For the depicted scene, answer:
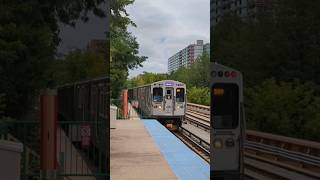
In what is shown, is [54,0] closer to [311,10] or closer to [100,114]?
[100,114]

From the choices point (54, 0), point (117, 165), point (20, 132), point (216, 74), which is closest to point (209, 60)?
point (216, 74)

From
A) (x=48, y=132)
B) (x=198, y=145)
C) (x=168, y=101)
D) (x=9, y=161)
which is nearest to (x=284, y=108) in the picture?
(x=168, y=101)

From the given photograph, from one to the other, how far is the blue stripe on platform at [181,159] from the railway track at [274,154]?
0.74 ft

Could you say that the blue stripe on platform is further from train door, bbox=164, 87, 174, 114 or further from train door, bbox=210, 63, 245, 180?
train door, bbox=164, 87, 174, 114

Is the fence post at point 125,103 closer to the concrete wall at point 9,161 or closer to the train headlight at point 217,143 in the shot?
the train headlight at point 217,143

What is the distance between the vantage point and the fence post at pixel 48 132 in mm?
2465

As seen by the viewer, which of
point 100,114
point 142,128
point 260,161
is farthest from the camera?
point 260,161

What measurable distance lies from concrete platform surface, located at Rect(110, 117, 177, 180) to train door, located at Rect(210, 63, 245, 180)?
34cm

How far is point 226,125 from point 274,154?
2479mm

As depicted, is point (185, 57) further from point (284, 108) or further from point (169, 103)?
point (284, 108)

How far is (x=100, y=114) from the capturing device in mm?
3012

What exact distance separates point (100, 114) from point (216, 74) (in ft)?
2.80

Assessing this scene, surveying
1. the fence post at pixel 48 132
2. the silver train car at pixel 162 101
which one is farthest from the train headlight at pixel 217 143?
the fence post at pixel 48 132

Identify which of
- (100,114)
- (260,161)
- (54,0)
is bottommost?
(260,161)
